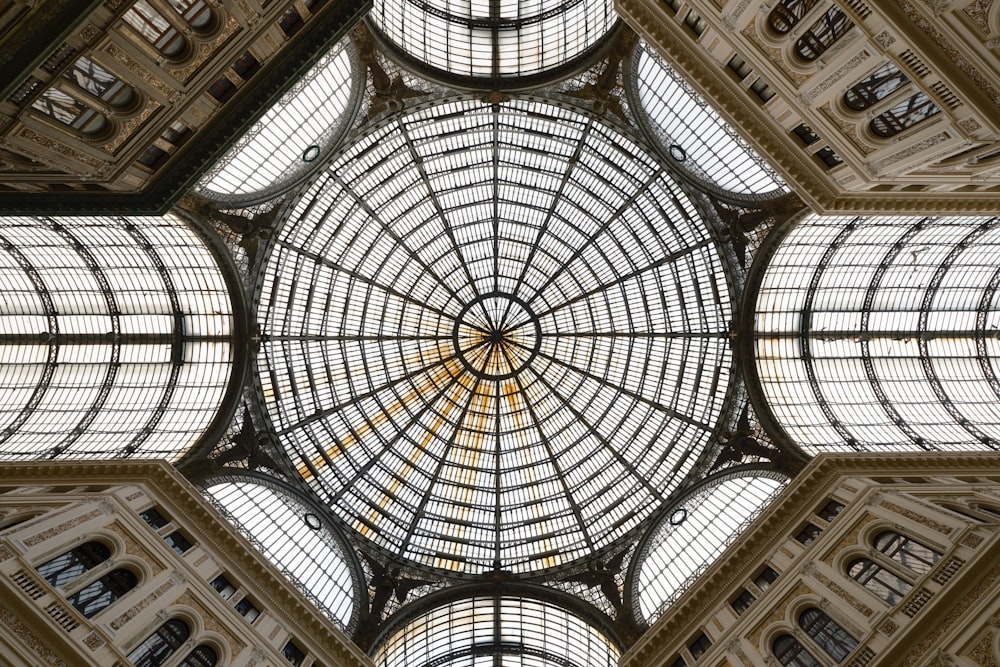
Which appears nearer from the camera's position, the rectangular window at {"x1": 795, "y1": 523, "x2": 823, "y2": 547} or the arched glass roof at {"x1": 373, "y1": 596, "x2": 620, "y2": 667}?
the rectangular window at {"x1": 795, "y1": 523, "x2": 823, "y2": 547}

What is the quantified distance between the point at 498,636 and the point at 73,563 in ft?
80.3

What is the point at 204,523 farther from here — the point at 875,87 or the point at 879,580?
the point at 875,87

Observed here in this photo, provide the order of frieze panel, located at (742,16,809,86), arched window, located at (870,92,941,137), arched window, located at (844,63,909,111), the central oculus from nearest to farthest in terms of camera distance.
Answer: arched window, located at (844,63,909,111) → arched window, located at (870,92,941,137) → frieze panel, located at (742,16,809,86) → the central oculus

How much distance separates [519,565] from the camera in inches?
1556

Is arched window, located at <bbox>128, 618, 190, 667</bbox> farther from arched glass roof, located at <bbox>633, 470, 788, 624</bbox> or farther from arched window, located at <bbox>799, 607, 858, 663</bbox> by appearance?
arched glass roof, located at <bbox>633, 470, 788, 624</bbox>

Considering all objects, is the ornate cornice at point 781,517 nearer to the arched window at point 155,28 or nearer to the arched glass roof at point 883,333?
the arched glass roof at point 883,333

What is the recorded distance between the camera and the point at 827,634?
22125 mm

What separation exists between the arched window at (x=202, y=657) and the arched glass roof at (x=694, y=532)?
22032 millimetres

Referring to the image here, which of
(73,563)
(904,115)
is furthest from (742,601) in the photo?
(73,563)

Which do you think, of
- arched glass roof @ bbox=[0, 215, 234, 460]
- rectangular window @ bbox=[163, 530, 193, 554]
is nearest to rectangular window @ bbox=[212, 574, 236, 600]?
rectangular window @ bbox=[163, 530, 193, 554]

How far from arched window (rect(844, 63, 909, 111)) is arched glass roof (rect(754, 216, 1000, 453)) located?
14.2 m

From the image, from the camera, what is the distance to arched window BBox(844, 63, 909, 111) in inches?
707

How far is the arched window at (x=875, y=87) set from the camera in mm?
17969

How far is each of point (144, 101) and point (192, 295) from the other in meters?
15.9
